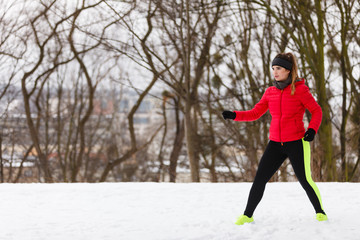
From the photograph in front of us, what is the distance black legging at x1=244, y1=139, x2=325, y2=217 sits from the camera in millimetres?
3424

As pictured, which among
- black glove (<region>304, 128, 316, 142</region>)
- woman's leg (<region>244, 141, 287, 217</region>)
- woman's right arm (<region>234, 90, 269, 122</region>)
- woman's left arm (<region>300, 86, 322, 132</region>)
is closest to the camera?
black glove (<region>304, 128, 316, 142</region>)

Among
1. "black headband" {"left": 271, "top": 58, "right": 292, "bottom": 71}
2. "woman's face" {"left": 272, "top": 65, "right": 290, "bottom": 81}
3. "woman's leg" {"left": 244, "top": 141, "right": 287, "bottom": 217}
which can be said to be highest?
"black headband" {"left": 271, "top": 58, "right": 292, "bottom": 71}

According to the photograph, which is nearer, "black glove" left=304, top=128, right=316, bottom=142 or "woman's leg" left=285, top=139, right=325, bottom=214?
"black glove" left=304, top=128, right=316, bottom=142

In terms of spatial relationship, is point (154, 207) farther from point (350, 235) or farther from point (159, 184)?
point (350, 235)

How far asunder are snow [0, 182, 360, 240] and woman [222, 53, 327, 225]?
317 mm

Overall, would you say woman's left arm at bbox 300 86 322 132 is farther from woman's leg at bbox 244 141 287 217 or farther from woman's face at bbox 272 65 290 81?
woman's leg at bbox 244 141 287 217

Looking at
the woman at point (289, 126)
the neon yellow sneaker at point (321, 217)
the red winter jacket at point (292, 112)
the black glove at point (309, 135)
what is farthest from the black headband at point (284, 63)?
the neon yellow sneaker at point (321, 217)

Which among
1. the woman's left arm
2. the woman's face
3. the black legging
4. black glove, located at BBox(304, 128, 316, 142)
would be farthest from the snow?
the woman's face

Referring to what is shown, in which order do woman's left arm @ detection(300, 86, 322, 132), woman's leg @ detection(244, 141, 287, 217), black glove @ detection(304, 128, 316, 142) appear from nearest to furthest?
1. black glove @ detection(304, 128, 316, 142)
2. woman's left arm @ detection(300, 86, 322, 132)
3. woman's leg @ detection(244, 141, 287, 217)

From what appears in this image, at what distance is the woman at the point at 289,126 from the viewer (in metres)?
3.39

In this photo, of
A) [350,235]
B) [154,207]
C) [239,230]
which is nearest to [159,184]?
[154,207]

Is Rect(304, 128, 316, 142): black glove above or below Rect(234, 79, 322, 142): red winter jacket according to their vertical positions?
below

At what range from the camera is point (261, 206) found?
4457 millimetres

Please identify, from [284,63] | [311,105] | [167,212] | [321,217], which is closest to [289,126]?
[311,105]
